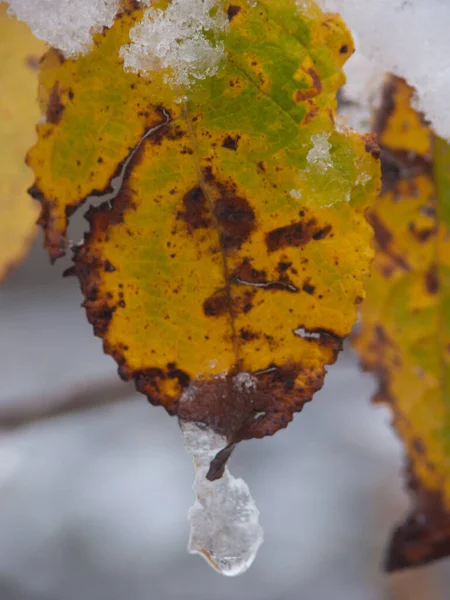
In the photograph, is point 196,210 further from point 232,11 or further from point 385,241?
point 385,241

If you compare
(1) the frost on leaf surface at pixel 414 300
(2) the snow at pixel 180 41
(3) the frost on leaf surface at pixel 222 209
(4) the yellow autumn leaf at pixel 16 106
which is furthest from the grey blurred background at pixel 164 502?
(2) the snow at pixel 180 41

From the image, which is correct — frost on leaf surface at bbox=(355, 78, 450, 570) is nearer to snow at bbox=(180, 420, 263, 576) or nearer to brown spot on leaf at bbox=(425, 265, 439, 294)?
brown spot on leaf at bbox=(425, 265, 439, 294)

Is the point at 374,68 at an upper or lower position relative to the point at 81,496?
upper

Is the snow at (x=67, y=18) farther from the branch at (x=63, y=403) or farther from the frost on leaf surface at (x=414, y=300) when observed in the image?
the branch at (x=63, y=403)

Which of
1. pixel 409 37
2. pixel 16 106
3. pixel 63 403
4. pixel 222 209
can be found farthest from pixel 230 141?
pixel 63 403

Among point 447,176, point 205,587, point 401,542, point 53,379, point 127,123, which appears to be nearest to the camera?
point 127,123

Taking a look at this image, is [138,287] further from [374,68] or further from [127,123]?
[374,68]

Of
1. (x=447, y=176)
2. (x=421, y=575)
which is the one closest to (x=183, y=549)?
(x=421, y=575)

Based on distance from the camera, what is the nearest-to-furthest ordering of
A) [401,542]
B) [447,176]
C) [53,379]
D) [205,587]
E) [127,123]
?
1. [127,123]
2. [447,176]
3. [401,542]
4. [205,587]
5. [53,379]

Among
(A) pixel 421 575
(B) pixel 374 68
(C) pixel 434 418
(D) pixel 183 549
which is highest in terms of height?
(B) pixel 374 68
